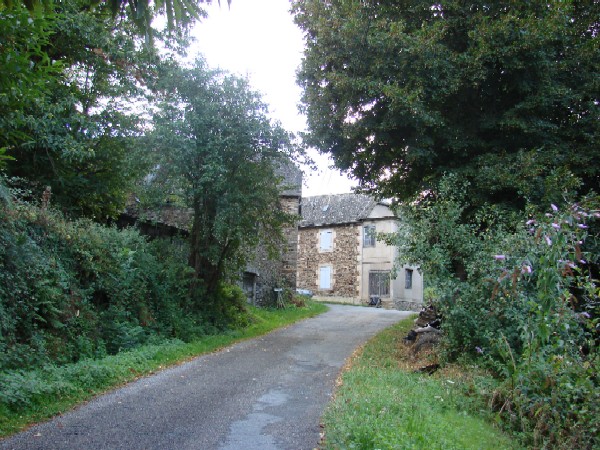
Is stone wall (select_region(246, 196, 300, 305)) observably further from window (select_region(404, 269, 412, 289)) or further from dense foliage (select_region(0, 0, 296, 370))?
window (select_region(404, 269, 412, 289))

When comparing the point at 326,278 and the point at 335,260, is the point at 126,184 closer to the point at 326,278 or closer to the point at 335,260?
the point at 335,260

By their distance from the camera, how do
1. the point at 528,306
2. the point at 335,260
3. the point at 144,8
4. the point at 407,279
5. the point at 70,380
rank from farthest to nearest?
1. the point at 335,260
2. the point at 407,279
3. the point at 70,380
4. the point at 528,306
5. the point at 144,8

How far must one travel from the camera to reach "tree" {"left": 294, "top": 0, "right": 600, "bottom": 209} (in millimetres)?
10352

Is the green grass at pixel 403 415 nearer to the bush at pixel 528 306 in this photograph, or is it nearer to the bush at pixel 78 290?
the bush at pixel 528 306

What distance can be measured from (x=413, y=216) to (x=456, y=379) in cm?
396

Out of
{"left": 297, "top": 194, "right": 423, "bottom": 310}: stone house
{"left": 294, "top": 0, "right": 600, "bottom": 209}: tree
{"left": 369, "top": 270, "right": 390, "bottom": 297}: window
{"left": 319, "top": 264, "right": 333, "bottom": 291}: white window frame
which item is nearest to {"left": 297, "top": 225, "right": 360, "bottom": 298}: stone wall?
{"left": 297, "top": 194, "right": 423, "bottom": 310}: stone house

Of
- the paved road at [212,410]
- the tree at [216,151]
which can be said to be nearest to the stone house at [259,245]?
the tree at [216,151]

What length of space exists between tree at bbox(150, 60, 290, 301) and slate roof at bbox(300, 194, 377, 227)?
20.2m

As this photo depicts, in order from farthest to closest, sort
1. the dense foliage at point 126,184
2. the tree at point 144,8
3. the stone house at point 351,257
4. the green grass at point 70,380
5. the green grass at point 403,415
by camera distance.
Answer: the stone house at point 351,257, the dense foliage at point 126,184, the green grass at point 70,380, the green grass at point 403,415, the tree at point 144,8

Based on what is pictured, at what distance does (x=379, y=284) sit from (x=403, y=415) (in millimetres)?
26206

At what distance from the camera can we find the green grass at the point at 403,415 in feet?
16.4

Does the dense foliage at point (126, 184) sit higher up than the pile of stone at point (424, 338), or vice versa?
the dense foliage at point (126, 184)

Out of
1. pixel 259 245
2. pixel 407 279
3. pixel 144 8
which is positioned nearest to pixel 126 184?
pixel 259 245

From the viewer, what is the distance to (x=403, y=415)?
588 centimetres
